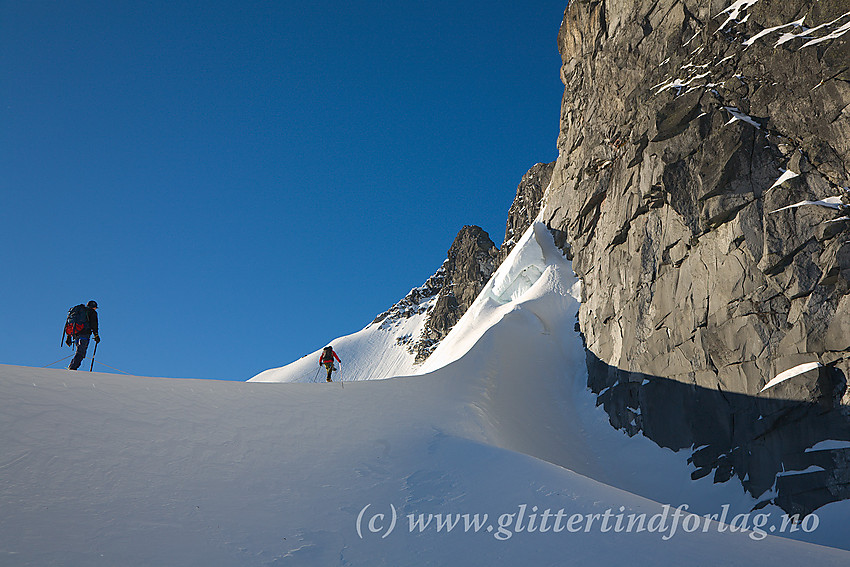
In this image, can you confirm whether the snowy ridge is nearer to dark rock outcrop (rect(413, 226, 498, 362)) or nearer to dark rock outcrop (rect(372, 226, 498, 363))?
dark rock outcrop (rect(372, 226, 498, 363))

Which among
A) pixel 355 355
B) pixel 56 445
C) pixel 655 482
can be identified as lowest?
pixel 655 482

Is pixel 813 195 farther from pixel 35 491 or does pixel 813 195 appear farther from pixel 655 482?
pixel 35 491

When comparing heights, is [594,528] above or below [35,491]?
below

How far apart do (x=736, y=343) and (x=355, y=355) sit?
76.2 metres

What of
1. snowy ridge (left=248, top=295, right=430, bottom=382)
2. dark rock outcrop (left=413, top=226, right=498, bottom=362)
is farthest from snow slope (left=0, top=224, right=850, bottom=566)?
dark rock outcrop (left=413, top=226, right=498, bottom=362)

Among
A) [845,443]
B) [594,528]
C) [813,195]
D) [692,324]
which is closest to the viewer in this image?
[594,528]

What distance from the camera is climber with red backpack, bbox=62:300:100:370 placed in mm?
13289

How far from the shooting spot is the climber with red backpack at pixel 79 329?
43.6 ft

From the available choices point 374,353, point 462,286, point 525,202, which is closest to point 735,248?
point 525,202

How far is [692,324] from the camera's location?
1869 centimetres

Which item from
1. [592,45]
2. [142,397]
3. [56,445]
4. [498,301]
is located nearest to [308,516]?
[56,445]

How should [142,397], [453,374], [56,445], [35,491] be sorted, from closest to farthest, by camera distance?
[35,491]
[56,445]
[142,397]
[453,374]

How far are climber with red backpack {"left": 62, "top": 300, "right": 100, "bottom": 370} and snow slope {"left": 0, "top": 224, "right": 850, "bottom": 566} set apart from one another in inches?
88.6

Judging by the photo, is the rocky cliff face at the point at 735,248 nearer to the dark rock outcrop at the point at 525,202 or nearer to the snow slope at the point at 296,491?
the snow slope at the point at 296,491
